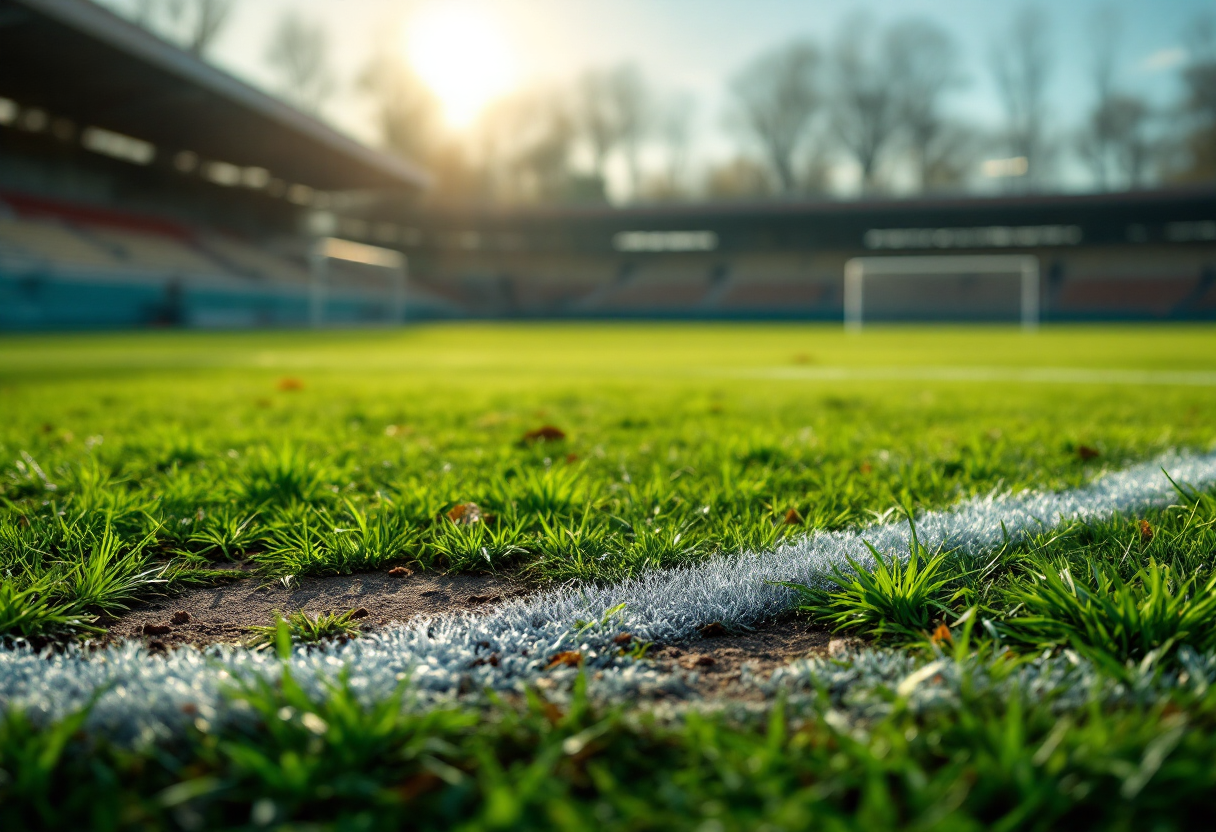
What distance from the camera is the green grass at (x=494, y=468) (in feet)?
5.88

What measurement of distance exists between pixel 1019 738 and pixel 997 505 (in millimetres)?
1304

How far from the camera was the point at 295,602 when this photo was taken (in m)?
1.59

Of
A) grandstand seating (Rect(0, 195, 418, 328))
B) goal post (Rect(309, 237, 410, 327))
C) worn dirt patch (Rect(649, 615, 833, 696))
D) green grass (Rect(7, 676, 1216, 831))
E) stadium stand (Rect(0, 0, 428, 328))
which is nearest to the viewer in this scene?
green grass (Rect(7, 676, 1216, 831))

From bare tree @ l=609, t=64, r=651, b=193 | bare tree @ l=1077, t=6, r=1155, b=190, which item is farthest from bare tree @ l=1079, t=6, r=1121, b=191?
bare tree @ l=609, t=64, r=651, b=193

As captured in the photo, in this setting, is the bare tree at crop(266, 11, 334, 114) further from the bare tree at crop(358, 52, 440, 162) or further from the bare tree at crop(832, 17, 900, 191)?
the bare tree at crop(832, 17, 900, 191)

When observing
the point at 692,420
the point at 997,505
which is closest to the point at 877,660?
the point at 997,505

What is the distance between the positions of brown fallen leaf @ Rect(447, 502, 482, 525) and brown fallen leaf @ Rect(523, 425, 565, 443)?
1087 millimetres

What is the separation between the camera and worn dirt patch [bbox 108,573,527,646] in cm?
145

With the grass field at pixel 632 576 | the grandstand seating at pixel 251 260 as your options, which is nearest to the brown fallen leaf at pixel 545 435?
the grass field at pixel 632 576

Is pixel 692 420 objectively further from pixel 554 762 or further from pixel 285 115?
pixel 285 115

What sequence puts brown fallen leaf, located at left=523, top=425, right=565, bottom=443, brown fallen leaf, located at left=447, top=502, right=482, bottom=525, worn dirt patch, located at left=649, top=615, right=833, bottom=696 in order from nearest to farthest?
worn dirt patch, located at left=649, top=615, right=833, bottom=696 → brown fallen leaf, located at left=447, top=502, right=482, bottom=525 → brown fallen leaf, located at left=523, top=425, right=565, bottom=443

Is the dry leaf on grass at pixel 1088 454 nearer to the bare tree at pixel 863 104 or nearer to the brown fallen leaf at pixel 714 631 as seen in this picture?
→ the brown fallen leaf at pixel 714 631

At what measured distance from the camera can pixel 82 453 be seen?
2881mm

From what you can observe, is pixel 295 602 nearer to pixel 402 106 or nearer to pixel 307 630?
pixel 307 630
